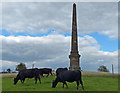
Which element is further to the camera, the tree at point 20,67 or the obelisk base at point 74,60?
the tree at point 20,67

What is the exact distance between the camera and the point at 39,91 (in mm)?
16422

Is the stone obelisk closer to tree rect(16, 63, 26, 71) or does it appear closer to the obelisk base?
the obelisk base

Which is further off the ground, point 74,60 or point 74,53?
point 74,53

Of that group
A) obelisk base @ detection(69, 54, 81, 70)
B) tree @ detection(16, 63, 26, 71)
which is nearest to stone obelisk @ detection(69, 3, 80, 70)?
obelisk base @ detection(69, 54, 81, 70)

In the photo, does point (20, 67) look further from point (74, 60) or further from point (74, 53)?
point (74, 53)

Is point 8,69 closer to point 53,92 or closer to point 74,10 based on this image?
point 74,10

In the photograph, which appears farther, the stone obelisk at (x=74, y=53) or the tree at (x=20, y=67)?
the tree at (x=20, y=67)

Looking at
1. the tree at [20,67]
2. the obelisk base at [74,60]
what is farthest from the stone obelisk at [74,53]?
the tree at [20,67]

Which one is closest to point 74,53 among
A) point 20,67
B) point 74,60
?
point 74,60

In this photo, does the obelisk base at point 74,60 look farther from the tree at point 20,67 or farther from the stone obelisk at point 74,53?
the tree at point 20,67

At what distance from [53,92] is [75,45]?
2554 cm

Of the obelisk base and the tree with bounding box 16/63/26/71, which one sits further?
the tree with bounding box 16/63/26/71

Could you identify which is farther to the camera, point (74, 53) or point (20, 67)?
point (20, 67)

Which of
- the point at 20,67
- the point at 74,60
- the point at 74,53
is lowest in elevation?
the point at 20,67
